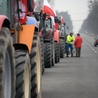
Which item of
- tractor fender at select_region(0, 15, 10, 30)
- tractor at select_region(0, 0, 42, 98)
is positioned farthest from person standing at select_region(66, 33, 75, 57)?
tractor fender at select_region(0, 15, 10, 30)

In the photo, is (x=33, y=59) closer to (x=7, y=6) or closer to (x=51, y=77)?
(x=7, y=6)

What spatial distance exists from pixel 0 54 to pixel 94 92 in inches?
274

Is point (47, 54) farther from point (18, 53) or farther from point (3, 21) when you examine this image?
point (3, 21)

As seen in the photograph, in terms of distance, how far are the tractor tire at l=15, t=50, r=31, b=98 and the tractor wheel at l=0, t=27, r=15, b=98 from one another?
34 cm

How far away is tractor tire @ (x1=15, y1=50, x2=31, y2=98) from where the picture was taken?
698 cm

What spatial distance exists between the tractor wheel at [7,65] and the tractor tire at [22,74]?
342 millimetres

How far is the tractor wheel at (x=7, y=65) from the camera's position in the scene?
5758mm

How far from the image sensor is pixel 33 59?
8703 millimetres

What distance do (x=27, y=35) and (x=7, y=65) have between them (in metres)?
2.46

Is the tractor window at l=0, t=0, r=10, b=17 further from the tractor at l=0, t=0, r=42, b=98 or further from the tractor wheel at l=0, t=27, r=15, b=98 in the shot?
the tractor wheel at l=0, t=27, r=15, b=98

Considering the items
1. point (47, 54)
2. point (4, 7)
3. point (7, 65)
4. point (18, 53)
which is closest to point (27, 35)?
point (4, 7)

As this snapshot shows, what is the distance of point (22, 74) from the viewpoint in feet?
23.4

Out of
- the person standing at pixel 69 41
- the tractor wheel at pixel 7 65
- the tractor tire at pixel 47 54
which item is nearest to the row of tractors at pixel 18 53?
the tractor wheel at pixel 7 65

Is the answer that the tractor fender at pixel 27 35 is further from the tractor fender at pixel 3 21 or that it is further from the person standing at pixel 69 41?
the person standing at pixel 69 41
